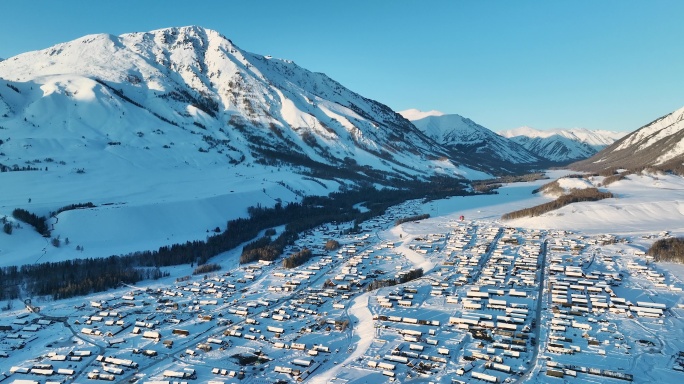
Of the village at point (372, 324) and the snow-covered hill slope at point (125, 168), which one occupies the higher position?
the snow-covered hill slope at point (125, 168)

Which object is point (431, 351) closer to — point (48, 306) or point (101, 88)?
point (48, 306)

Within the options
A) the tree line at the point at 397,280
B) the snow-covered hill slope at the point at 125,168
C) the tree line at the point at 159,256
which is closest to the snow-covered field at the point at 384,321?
the tree line at the point at 397,280

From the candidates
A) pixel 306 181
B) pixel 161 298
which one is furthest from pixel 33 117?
pixel 161 298

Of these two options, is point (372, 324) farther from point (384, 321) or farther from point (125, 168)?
point (125, 168)

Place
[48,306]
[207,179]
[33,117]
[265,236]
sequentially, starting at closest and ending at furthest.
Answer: [48,306] < [265,236] < [207,179] < [33,117]

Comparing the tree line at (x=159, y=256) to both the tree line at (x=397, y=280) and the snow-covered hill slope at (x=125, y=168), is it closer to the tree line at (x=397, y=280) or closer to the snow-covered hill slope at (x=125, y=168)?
the snow-covered hill slope at (x=125, y=168)
